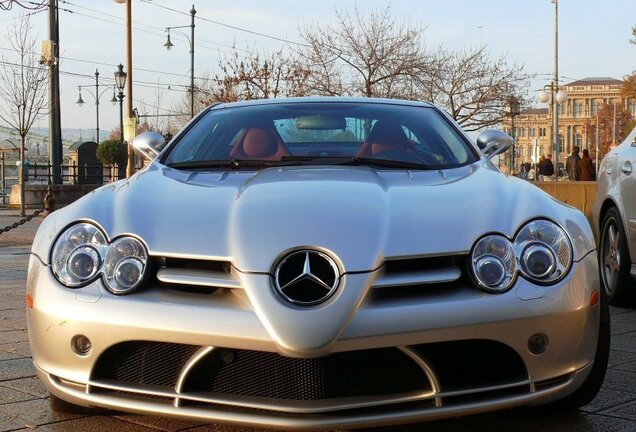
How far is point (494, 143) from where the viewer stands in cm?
503

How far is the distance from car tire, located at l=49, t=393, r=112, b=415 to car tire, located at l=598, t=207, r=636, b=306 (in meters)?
4.17

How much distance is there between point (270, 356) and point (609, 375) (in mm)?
2150

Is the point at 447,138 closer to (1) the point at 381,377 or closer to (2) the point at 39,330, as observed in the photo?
(1) the point at 381,377

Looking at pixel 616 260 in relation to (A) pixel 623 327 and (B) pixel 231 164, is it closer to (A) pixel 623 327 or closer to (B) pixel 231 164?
(A) pixel 623 327

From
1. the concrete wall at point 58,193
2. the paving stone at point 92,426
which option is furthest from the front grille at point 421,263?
the concrete wall at point 58,193

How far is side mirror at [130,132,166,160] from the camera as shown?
517 cm

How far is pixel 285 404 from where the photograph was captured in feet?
9.92

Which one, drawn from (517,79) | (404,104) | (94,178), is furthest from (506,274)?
(517,79)

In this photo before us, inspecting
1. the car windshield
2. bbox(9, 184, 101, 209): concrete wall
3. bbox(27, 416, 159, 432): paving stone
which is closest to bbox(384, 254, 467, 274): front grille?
the car windshield

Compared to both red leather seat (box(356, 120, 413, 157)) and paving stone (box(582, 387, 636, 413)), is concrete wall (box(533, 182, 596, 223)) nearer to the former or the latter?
red leather seat (box(356, 120, 413, 157))

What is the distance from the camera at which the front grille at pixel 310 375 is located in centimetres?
305

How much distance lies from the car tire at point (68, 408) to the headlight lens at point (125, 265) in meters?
0.69

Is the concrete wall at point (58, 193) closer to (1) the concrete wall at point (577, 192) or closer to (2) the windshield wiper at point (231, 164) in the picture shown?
(1) the concrete wall at point (577, 192)

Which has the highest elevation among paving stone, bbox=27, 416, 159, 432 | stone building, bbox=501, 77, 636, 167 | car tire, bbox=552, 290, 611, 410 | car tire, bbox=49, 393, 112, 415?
stone building, bbox=501, 77, 636, 167
